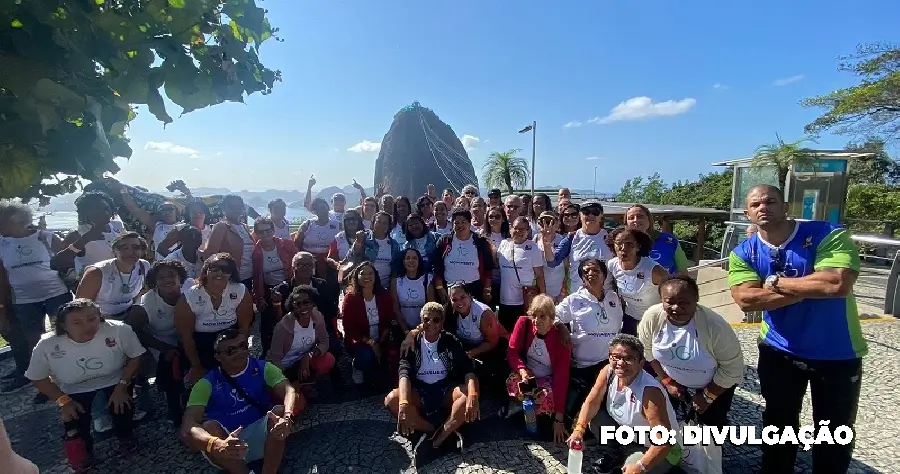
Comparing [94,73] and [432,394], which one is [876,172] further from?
[94,73]

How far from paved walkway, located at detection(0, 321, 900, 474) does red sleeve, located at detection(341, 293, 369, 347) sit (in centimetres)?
67

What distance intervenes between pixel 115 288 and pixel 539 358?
177 inches

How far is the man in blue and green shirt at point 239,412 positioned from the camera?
3.23m

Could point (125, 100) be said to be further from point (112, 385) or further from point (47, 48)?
point (112, 385)

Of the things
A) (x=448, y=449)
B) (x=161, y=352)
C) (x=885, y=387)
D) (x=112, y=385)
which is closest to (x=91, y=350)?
(x=112, y=385)

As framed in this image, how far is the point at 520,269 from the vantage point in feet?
16.2

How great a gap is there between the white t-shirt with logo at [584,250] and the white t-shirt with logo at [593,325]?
592 millimetres

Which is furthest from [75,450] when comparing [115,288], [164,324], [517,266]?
[517,266]

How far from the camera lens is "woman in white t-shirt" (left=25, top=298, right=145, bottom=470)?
3561 millimetres

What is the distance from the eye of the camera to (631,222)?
14.2 feet

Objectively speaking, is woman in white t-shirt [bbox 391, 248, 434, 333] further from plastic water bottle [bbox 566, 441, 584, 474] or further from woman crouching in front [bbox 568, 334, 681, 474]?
plastic water bottle [bbox 566, 441, 584, 474]

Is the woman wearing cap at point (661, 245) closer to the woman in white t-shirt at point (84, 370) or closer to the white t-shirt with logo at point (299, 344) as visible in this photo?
the white t-shirt with logo at point (299, 344)

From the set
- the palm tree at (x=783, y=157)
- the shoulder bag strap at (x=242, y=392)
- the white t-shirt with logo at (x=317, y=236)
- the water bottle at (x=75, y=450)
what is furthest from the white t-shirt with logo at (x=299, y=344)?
the palm tree at (x=783, y=157)

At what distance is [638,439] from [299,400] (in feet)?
9.77
